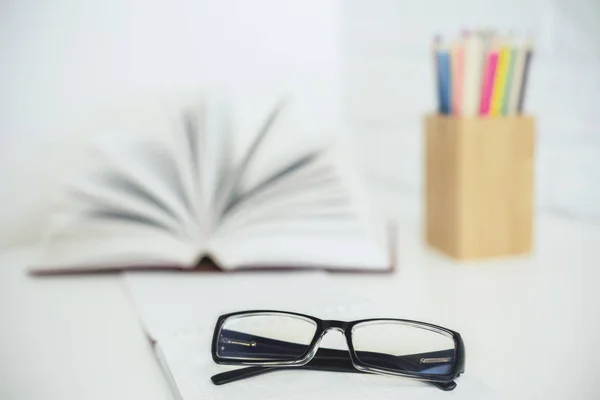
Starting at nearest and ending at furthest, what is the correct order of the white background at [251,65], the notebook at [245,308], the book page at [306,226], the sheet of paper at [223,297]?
the notebook at [245,308] → the sheet of paper at [223,297] → the book page at [306,226] → the white background at [251,65]

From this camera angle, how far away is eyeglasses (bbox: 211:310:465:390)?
454 millimetres

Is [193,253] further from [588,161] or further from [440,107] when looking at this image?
[588,161]

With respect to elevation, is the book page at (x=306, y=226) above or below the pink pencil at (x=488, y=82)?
below

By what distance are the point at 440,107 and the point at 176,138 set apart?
Result: 326mm

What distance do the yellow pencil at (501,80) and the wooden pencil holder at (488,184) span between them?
2cm

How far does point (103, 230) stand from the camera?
2.63 ft

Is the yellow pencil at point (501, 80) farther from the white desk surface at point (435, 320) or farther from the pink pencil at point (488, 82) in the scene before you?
the white desk surface at point (435, 320)

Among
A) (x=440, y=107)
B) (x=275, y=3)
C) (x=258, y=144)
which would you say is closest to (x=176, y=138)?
(x=258, y=144)

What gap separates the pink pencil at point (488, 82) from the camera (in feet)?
2.54

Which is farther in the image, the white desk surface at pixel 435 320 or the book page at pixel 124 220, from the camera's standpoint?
the book page at pixel 124 220

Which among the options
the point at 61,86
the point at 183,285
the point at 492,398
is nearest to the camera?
the point at 492,398

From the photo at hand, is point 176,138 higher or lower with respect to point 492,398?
higher

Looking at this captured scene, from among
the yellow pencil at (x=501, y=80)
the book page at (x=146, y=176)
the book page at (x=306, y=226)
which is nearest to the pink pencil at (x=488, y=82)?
the yellow pencil at (x=501, y=80)

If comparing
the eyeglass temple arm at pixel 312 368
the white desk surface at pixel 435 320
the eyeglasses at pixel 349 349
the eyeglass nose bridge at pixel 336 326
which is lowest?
the white desk surface at pixel 435 320
